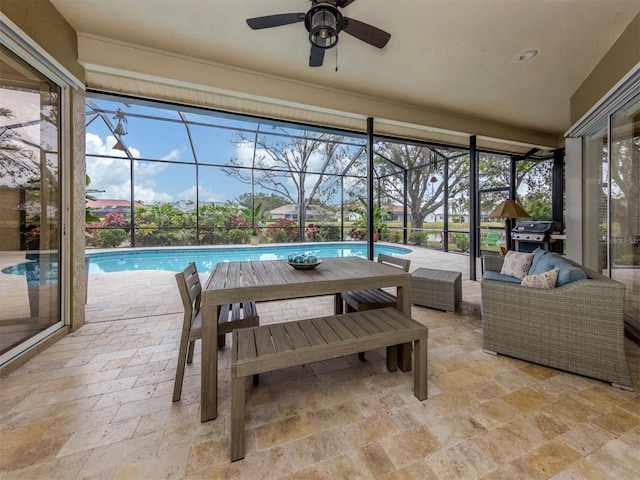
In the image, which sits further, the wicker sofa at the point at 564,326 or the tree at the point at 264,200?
the tree at the point at 264,200

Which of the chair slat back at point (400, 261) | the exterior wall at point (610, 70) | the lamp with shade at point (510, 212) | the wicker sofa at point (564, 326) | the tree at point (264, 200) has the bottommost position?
the wicker sofa at point (564, 326)

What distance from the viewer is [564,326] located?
6.33 feet

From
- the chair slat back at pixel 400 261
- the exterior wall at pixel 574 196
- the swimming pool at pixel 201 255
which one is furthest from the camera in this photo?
the swimming pool at pixel 201 255

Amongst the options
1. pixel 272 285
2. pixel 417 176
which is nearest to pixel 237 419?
pixel 272 285

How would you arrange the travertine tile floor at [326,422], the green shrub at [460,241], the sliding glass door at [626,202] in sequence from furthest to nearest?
the green shrub at [460,241] → the sliding glass door at [626,202] → the travertine tile floor at [326,422]

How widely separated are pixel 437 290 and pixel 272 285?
243cm

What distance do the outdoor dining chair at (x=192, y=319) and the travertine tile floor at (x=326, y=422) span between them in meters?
0.18

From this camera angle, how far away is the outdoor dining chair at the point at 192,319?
1667 mm

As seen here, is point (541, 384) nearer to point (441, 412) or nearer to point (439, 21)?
point (441, 412)

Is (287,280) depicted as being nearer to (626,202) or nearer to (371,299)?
(371,299)

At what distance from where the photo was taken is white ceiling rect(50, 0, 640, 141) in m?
2.28

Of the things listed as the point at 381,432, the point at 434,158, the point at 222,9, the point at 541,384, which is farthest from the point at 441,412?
the point at 434,158

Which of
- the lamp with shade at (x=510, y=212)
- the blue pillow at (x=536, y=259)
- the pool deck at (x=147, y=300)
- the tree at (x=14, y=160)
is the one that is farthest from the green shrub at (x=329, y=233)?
the tree at (x=14, y=160)

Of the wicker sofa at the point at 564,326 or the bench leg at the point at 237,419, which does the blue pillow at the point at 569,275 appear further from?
the bench leg at the point at 237,419
